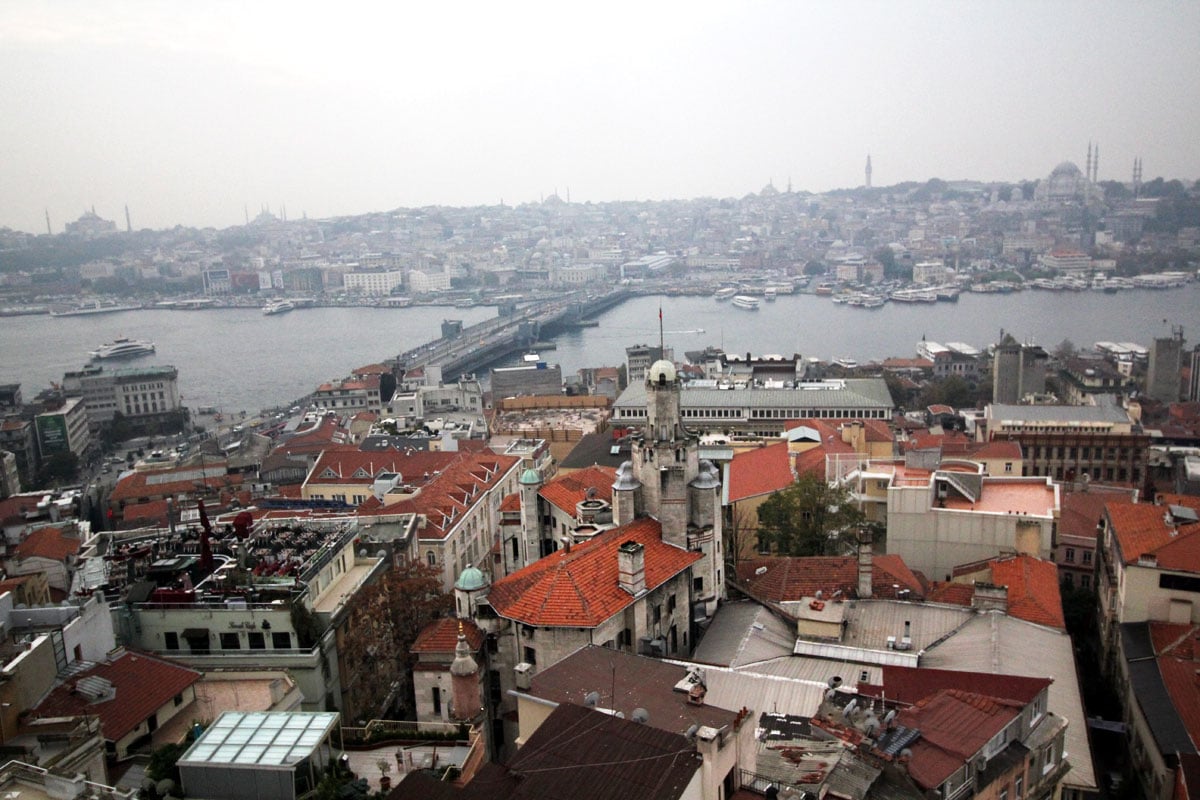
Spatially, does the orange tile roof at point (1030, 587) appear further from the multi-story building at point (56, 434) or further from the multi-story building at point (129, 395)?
the multi-story building at point (129, 395)

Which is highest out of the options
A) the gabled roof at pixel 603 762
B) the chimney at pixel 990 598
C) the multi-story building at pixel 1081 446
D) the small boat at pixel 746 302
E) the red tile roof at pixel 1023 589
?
the gabled roof at pixel 603 762

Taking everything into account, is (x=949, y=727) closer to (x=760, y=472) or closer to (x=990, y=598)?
(x=990, y=598)

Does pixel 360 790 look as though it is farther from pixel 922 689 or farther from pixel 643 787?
pixel 922 689

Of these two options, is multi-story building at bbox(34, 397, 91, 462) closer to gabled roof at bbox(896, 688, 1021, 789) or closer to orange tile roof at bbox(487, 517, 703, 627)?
orange tile roof at bbox(487, 517, 703, 627)

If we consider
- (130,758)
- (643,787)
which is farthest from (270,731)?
(643,787)

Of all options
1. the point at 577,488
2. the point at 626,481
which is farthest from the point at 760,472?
the point at 626,481

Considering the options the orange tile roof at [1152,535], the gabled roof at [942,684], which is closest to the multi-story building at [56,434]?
the gabled roof at [942,684]

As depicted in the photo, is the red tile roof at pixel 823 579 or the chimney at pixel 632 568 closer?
the chimney at pixel 632 568
